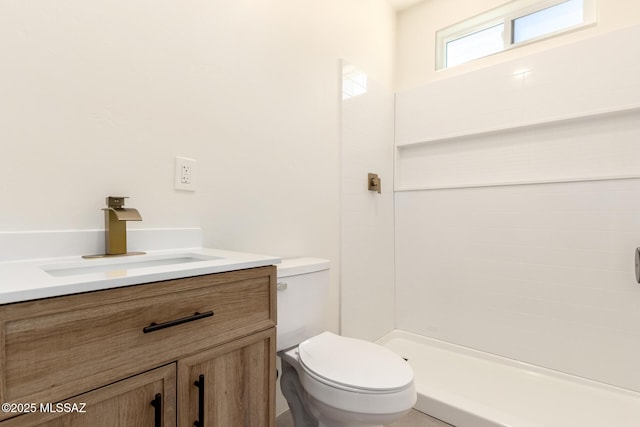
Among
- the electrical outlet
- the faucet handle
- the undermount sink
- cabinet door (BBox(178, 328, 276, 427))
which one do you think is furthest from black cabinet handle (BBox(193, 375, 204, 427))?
the electrical outlet

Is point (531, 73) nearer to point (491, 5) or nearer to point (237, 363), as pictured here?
point (491, 5)

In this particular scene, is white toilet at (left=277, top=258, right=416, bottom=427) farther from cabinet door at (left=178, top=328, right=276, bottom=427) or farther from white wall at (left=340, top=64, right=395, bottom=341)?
white wall at (left=340, top=64, right=395, bottom=341)

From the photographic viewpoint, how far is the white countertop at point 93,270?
0.54 meters

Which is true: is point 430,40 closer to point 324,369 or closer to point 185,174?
point 185,174

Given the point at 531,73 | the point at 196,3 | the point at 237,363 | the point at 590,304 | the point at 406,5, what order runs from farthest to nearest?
the point at 406,5
the point at 531,73
the point at 590,304
the point at 196,3
the point at 237,363

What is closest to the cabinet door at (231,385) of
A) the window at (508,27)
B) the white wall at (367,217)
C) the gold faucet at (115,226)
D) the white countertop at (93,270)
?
the white countertop at (93,270)

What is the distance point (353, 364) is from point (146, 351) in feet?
2.48

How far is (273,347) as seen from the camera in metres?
0.95

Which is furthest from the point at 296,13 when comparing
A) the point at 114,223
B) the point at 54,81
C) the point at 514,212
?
the point at 514,212

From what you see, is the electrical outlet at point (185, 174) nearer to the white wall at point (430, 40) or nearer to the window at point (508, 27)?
the white wall at point (430, 40)

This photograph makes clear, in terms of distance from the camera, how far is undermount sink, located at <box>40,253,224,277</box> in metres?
0.85

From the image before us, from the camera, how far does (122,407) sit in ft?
2.10

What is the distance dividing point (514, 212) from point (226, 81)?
1.87m

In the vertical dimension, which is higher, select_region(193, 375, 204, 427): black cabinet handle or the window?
the window
